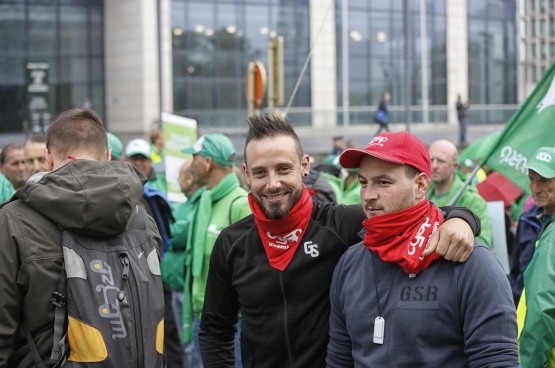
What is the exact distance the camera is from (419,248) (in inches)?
110

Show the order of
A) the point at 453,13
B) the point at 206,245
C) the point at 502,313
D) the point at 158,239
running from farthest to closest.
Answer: the point at 453,13 < the point at 206,245 < the point at 158,239 < the point at 502,313

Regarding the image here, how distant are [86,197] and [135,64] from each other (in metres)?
34.7

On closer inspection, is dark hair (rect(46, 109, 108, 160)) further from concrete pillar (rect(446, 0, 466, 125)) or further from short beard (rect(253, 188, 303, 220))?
concrete pillar (rect(446, 0, 466, 125))

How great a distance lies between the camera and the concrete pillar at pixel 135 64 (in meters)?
36.5

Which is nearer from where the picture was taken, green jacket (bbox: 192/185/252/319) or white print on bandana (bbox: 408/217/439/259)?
white print on bandana (bbox: 408/217/439/259)

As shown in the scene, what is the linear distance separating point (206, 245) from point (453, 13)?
135 feet

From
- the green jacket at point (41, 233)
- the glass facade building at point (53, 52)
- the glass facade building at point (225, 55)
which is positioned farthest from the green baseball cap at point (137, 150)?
the glass facade building at point (53, 52)

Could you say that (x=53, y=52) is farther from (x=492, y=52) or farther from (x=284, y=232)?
(x=284, y=232)

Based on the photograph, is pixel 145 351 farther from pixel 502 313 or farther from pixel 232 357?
pixel 502 313

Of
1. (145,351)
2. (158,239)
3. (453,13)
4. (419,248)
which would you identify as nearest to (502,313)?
(419,248)

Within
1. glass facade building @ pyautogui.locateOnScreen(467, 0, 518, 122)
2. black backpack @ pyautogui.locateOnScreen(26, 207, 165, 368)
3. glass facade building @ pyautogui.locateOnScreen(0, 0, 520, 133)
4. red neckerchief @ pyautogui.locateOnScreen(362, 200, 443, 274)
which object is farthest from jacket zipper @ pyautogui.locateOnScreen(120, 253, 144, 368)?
glass facade building @ pyautogui.locateOnScreen(467, 0, 518, 122)

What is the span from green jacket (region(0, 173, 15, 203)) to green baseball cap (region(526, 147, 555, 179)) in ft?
14.6

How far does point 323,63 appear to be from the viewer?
40.0m

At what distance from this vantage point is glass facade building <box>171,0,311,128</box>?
1470 inches
